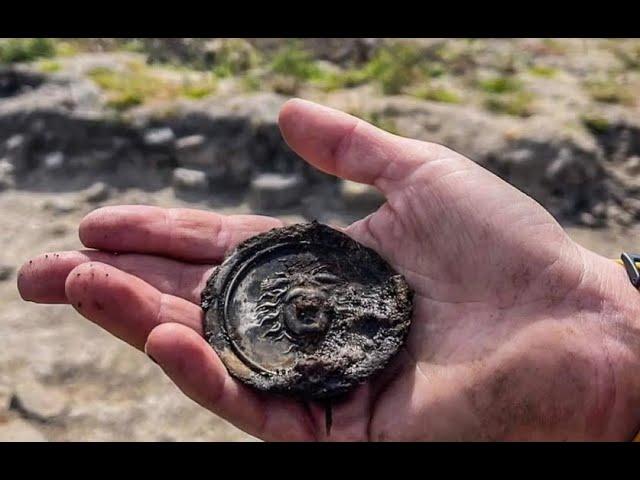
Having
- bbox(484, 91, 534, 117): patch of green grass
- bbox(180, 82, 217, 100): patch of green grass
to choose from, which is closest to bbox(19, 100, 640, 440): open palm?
bbox(484, 91, 534, 117): patch of green grass

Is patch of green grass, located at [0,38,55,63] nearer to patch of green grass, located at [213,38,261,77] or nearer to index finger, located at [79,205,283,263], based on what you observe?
patch of green grass, located at [213,38,261,77]

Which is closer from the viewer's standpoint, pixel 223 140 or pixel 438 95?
pixel 223 140

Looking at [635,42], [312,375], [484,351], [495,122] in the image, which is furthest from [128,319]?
[635,42]

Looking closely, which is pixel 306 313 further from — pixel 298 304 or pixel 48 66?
pixel 48 66

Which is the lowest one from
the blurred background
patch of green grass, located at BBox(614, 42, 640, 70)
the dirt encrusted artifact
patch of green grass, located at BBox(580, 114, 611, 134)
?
the blurred background

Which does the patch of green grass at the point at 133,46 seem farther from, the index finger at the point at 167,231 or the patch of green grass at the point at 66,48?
the index finger at the point at 167,231

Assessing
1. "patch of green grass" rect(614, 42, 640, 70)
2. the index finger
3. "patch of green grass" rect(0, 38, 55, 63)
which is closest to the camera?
the index finger

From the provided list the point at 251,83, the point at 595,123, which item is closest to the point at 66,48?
the point at 251,83

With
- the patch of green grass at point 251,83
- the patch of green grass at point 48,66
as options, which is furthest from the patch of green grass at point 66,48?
the patch of green grass at point 251,83
